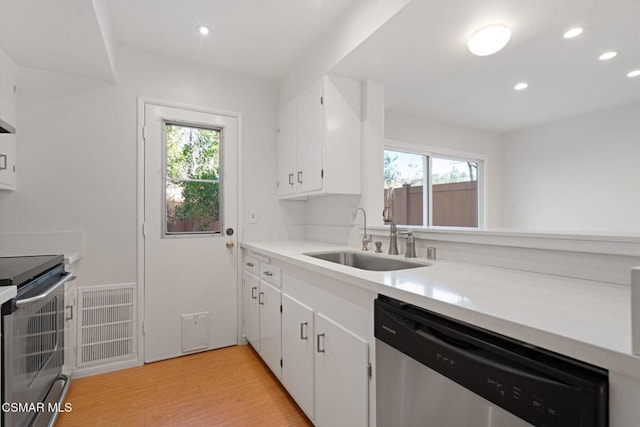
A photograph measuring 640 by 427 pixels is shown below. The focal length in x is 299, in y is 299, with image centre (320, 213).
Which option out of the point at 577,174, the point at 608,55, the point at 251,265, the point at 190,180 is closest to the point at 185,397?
the point at 251,265

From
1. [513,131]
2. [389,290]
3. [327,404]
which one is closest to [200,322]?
[327,404]

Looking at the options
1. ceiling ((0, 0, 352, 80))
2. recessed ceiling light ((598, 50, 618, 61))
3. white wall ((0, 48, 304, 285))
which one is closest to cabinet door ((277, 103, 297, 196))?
ceiling ((0, 0, 352, 80))

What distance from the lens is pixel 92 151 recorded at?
2.27 m

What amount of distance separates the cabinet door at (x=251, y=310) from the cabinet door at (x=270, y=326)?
94 mm

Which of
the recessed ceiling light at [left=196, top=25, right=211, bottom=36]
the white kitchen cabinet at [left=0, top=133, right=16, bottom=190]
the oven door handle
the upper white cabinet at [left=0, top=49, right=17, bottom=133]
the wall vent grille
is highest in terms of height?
the recessed ceiling light at [left=196, top=25, right=211, bottom=36]

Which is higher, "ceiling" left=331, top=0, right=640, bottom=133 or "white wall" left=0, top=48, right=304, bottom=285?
"ceiling" left=331, top=0, right=640, bottom=133

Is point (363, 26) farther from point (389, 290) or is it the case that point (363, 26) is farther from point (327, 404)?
point (327, 404)

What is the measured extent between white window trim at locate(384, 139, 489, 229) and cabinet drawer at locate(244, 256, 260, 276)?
220cm

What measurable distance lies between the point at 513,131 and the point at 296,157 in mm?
3916

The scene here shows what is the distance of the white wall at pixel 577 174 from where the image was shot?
12.0 feet

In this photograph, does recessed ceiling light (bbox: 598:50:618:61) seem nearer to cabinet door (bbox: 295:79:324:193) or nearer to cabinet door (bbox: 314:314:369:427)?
cabinet door (bbox: 295:79:324:193)

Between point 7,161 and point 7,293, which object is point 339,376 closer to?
point 7,293

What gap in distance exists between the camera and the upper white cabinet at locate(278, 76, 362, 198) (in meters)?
2.21

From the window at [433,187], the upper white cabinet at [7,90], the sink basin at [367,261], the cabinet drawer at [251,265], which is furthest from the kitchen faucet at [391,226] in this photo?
the upper white cabinet at [7,90]
